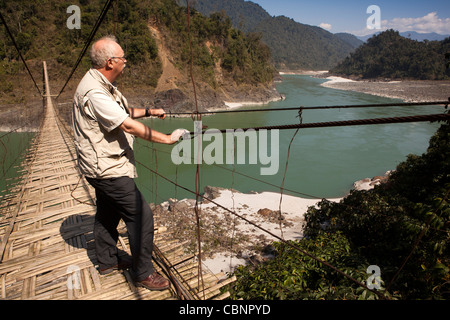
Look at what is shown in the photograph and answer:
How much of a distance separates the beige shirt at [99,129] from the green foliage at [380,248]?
113 cm

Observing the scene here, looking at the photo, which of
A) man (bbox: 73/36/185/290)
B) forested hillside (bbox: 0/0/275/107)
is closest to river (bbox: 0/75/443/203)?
man (bbox: 73/36/185/290)

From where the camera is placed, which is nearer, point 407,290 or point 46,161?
point 407,290

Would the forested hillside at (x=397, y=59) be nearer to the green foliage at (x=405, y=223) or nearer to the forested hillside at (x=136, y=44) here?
the forested hillside at (x=136, y=44)

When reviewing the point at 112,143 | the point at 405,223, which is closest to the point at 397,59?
the point at 405,223

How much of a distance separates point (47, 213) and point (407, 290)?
12.2 ft

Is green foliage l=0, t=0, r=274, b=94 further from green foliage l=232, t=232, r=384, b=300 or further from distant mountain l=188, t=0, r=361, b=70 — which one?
distant mountain l=188, t=0, r=361, b=70

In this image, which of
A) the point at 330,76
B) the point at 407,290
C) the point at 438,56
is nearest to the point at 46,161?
the point at 407,290

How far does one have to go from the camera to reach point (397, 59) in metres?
50.7

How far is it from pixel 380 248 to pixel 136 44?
23952mm

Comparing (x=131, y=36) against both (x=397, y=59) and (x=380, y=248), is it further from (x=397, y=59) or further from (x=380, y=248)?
(x=397, y=59)

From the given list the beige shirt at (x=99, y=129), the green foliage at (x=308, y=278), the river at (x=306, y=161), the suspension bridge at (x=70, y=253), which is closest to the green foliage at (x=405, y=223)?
the green foliage at (x=308, y=278)
